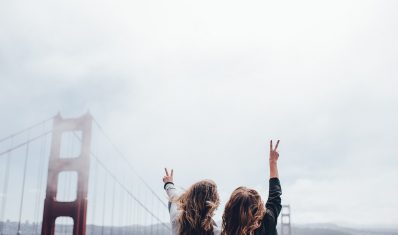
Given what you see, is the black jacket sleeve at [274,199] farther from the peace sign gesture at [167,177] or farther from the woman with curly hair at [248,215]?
the peace sign gesture at [167,177]

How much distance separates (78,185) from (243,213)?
15.0 metres

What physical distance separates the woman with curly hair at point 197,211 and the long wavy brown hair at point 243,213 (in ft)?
0.23

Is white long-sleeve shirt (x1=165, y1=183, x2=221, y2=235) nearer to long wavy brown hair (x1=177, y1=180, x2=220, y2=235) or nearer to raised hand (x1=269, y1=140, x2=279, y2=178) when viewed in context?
long wavy brown hair (x1=177, y1=180, x2=220, y2=235)

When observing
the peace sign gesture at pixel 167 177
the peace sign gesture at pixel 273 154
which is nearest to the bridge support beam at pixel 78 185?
the peace sign gesture at pixel 167 177

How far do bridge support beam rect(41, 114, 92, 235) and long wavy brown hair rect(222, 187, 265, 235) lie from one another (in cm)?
1424

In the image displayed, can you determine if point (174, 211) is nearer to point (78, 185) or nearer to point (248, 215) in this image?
point (248, 215)

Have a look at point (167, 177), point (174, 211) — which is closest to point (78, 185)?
point (167, 177)

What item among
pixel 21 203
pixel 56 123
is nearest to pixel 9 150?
pixel 56 123

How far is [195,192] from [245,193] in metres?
0.27

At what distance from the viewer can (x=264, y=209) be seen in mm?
2129

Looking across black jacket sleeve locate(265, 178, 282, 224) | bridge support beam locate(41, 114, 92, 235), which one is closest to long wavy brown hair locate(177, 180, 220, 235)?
black jacket sleeve locate(265, 178, 282, 224)

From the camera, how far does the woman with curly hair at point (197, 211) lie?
2129 mm

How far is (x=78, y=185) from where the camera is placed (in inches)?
634

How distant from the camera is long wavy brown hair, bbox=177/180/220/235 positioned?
212cm
